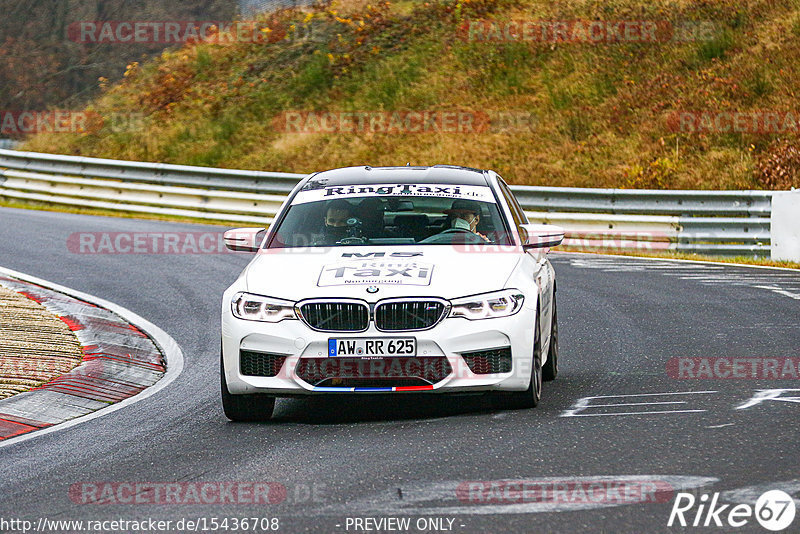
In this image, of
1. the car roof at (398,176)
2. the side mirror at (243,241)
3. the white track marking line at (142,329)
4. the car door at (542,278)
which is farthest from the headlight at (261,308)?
the car roof at (398,176)

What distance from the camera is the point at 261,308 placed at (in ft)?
23.9

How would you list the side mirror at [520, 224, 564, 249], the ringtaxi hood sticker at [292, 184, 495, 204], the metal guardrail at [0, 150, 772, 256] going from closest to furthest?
the side mirror at [520, 224, 564, 249], the ringtaxi hood sticker at [292, 184, 495, 204], the metal guardrail at [0, 150, 772, 256]

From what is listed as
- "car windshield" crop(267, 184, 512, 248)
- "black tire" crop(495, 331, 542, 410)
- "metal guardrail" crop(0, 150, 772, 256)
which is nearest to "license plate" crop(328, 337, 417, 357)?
"black tire" crop(495, 331, 542, 410)

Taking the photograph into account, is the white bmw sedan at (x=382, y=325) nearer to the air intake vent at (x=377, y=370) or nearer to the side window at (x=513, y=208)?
the air intake vent at (x=377, y=370)

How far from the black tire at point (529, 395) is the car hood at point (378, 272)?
1.75 feet

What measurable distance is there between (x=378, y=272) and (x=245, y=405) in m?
1.20

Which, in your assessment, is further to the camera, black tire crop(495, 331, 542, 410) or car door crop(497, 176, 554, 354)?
car door crop(497, 176, 554, 354)

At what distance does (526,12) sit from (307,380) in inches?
1093

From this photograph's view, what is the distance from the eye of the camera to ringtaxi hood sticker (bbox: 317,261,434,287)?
7223 millimetres

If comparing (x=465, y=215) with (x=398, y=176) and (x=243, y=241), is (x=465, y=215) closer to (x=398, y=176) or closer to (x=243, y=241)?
(x=398, y=176)

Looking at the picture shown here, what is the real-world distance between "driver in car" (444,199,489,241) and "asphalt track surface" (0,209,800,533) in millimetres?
1229

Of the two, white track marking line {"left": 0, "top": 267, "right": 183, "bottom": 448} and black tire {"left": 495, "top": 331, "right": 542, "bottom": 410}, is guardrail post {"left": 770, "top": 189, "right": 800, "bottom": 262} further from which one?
black tire {"left": 495, "top": 331, "right": 542, "bottom": 410}

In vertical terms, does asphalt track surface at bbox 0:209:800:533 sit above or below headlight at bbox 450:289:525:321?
below

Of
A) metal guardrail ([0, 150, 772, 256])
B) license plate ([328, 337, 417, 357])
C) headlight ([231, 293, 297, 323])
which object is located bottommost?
metal guardrail ([0, 150, 772, 256])
